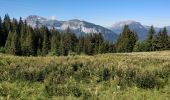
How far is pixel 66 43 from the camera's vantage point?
139m

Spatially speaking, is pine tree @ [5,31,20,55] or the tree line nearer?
pine tree @ [5,31,20,55]

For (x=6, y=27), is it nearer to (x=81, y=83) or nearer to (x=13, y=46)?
(x=13, y=46)

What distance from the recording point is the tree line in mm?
125375

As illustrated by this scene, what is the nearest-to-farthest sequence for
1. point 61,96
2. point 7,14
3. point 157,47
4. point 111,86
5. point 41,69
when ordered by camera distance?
point 61,96, point 111,86, point 41,69, point 157,47, point 7,14

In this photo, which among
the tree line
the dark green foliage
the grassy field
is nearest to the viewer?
the grassy field

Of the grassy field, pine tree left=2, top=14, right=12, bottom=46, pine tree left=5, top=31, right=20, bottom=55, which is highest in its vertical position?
pine tree left=2, top=14, right=12, bottom=46

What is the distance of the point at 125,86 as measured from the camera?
14016mm

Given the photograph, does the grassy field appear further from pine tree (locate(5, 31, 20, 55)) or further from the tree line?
pine tree (locate(5, 31, 20, 55))

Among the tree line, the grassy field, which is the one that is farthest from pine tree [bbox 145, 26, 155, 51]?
the grassy field

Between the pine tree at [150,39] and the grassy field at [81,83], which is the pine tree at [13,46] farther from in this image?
the grassy field at [81,83]

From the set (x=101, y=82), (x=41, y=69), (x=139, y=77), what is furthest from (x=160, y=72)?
(x=41, y=69)

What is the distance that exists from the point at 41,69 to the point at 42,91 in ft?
10.1

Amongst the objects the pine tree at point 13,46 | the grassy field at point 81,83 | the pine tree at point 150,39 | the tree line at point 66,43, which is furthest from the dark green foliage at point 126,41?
the grassy field at point 81,83

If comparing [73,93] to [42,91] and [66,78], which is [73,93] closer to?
[42,91]
